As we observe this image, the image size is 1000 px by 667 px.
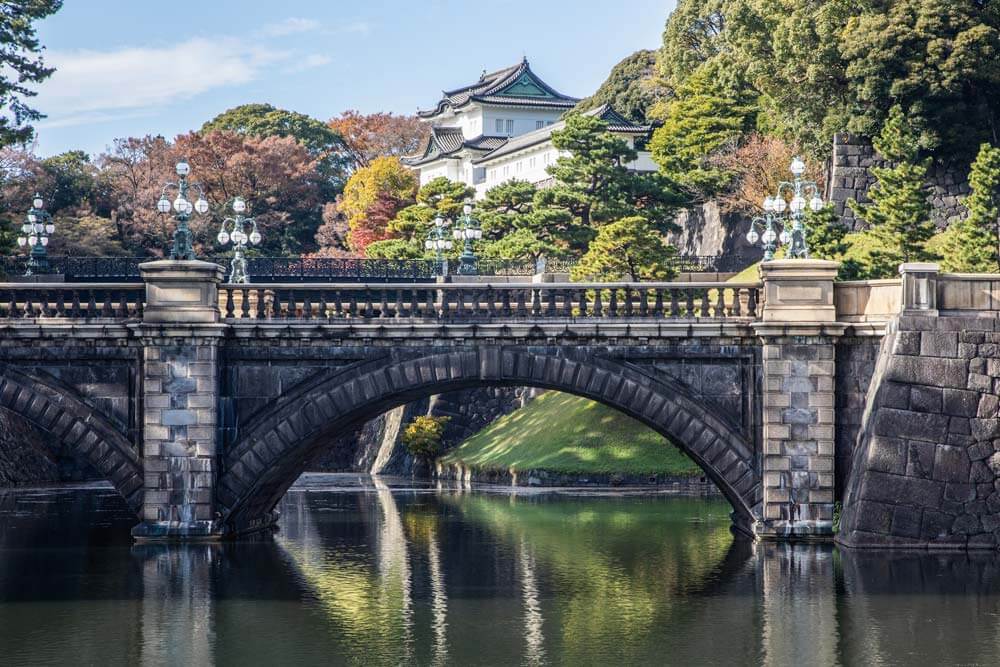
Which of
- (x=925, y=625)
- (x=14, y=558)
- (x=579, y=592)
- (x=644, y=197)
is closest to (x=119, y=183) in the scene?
(x=644, y=197)

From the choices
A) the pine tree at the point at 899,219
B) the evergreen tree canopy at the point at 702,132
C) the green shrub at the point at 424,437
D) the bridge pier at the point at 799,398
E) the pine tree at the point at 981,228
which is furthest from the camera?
the evergreen tree canopy at the point at 702,132

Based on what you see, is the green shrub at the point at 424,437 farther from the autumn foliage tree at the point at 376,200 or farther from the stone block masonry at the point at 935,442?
the stone block masonry at the point at 935,442

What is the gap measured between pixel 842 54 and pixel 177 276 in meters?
37.2

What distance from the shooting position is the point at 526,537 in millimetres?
38156

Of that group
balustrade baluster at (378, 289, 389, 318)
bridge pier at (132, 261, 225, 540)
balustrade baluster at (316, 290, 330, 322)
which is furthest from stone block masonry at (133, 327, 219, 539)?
balustrade baluster at (378, 289, 389, 318)

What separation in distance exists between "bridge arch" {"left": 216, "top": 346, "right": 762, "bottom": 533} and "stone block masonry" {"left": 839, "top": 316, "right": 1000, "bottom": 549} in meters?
3.01

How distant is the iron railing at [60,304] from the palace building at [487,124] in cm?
6460

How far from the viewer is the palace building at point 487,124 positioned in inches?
4038

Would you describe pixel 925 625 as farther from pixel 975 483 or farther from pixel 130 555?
pixel 130 555

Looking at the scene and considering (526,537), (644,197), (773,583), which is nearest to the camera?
(773,583)

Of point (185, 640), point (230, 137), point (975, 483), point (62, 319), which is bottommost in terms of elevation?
point (185, 640)

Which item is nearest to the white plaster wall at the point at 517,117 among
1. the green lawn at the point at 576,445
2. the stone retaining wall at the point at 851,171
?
the stone retaining wall at the point at 851,171

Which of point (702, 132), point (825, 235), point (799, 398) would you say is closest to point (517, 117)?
point (702, 132)

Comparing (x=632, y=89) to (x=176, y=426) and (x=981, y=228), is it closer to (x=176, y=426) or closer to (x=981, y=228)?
(x=981, y=228)
